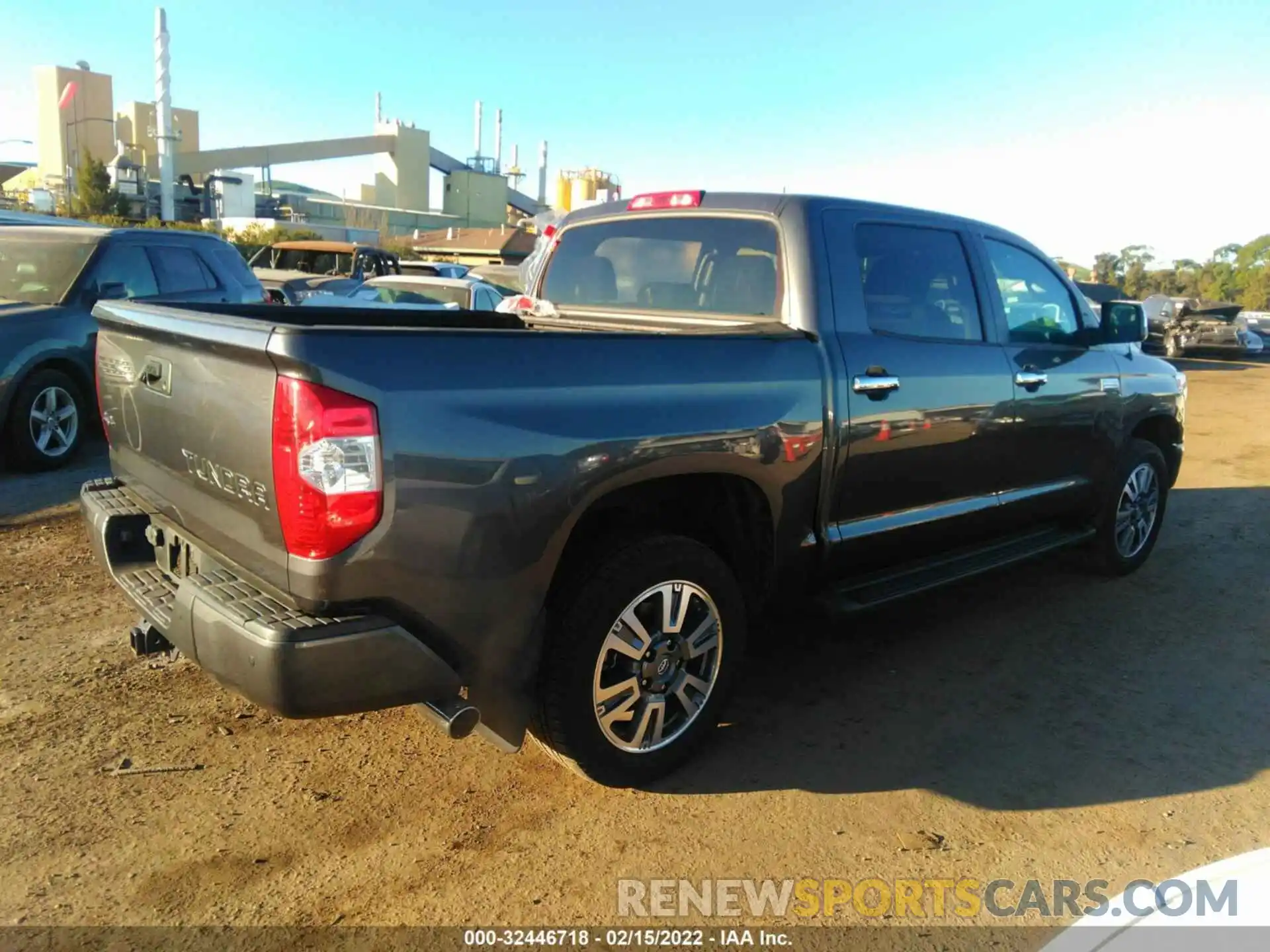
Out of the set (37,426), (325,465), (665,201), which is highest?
(665,201)

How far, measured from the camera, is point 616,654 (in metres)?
3.04

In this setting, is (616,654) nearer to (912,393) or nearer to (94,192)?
(912,393)

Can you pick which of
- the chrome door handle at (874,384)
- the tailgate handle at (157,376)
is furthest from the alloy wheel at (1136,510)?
the tailgate handle at (157,376)

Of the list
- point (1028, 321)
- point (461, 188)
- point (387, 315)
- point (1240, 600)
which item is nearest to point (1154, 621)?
point (1240, 600)

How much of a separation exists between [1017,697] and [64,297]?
731 cm

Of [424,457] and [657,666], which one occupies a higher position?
[424,457]

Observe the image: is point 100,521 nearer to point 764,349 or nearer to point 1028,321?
point 764,349

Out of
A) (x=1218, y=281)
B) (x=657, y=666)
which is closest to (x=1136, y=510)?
(x=657, y=666)

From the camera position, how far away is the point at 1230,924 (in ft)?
5.14

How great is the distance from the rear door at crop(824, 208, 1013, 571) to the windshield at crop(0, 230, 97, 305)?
6474mm

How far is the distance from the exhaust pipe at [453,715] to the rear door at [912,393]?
163 centimetres

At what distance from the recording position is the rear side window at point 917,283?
388 centimetres

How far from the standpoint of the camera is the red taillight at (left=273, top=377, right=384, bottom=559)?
2336 mm

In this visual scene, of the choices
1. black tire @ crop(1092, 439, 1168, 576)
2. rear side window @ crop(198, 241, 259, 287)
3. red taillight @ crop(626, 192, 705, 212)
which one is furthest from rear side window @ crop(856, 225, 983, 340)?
rear side window @ crop(198, 241, 259, 287)
